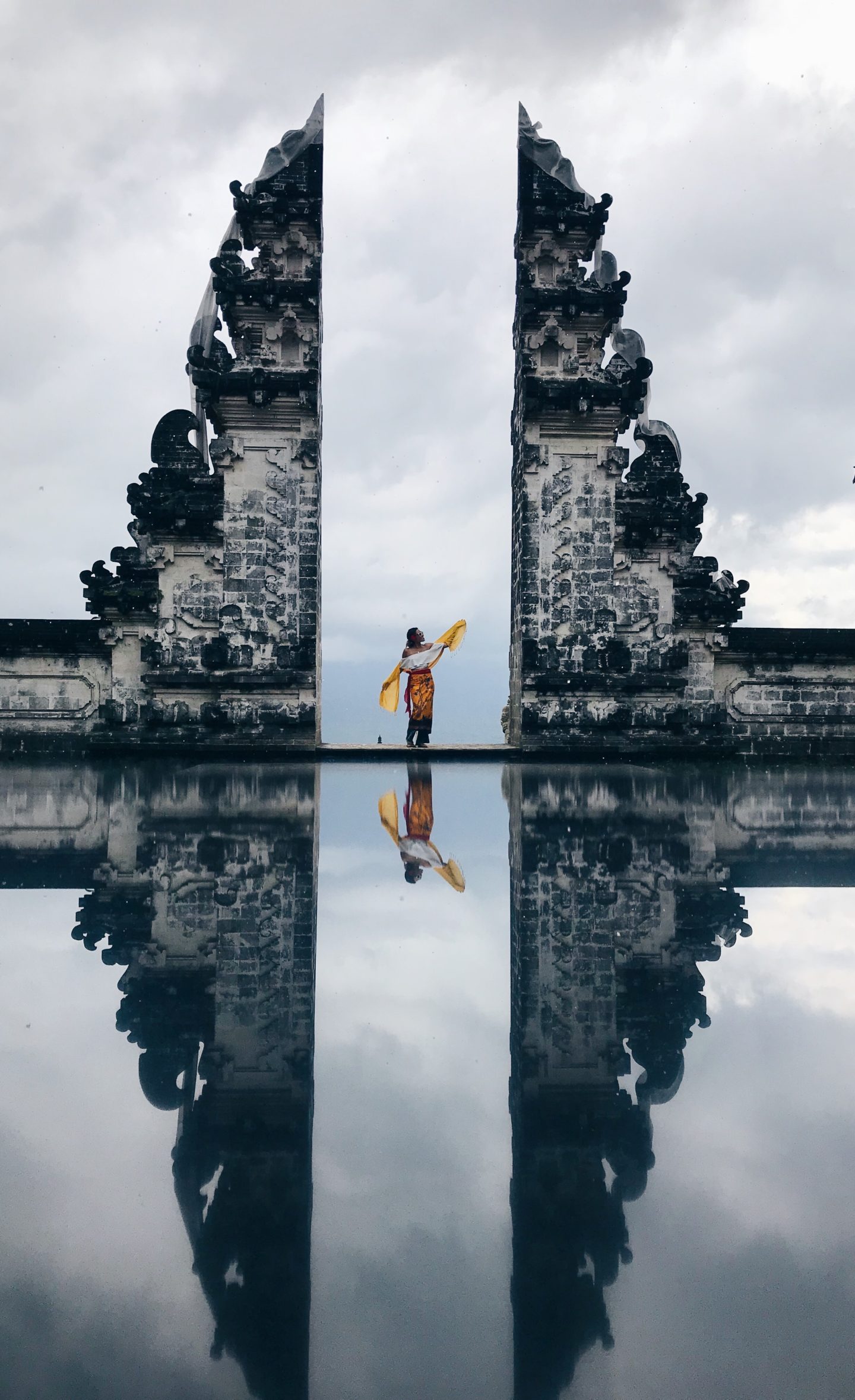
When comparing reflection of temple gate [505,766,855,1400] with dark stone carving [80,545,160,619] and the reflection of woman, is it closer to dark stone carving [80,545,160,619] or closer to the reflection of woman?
the reflection of woman

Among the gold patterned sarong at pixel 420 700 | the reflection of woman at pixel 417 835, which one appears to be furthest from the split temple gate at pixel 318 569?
the reflection of woman at pixel 417 835

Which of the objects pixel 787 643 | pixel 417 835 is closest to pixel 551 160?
pixel 787 643

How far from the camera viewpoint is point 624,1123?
176 cm

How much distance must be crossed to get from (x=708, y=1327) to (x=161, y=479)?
12.0 m

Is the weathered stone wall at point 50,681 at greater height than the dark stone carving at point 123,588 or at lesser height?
lesser

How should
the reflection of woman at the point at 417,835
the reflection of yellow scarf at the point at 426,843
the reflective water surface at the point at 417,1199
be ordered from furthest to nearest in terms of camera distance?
the reflection of woman at the point at 417,835
the reflection of yellow scarf at the point at 426,843
the reflective water surface at the point at 417,1199

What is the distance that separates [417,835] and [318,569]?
7.45 meters

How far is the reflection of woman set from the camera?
161 inches

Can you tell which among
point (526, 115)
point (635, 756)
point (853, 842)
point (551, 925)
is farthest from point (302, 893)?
point (526, 115)

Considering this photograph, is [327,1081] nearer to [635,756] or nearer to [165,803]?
[165,803]

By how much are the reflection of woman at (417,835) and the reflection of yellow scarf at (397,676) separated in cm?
370

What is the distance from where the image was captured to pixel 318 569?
39.9 ft

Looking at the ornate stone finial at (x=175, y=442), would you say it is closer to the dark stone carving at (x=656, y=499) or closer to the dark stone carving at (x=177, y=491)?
the dark stone carving at (x=177, y=491)

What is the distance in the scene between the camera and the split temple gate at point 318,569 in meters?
11.9
